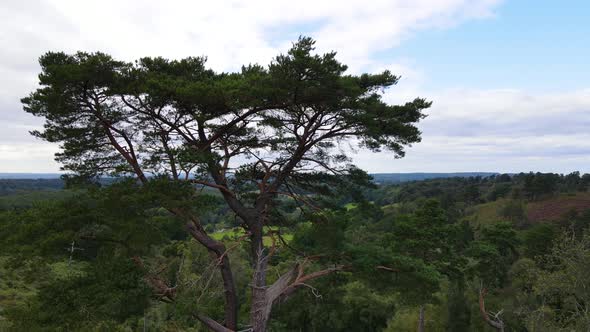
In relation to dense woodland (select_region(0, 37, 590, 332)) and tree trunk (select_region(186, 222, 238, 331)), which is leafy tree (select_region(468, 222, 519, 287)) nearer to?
dense woodland (select_region(0, 37, 590, 332))

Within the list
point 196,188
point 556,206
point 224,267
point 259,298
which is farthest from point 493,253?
point 556,206

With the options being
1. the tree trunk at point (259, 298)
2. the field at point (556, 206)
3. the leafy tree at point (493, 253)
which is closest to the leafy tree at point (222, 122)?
the tree trunk at point (259, 298)

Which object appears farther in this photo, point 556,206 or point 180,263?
point 556,206

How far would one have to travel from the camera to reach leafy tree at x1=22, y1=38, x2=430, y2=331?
26.5 feet

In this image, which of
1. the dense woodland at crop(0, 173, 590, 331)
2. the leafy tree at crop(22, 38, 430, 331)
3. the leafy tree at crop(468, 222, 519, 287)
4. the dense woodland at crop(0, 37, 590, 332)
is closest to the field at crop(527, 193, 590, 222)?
the leafy tree at crop(468, 222, 519, 287)

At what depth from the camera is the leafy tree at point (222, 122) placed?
8062mm

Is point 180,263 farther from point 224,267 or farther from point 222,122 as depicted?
point 222,122

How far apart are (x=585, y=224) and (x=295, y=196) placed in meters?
38.9

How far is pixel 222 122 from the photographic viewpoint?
9789mm

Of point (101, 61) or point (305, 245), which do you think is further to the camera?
point (305, 245)

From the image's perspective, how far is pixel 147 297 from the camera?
773 centimetres

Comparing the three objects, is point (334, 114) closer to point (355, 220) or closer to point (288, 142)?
point (288, 142)

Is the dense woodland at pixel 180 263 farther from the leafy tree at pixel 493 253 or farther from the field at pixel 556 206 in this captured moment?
the field at pixel 556 206

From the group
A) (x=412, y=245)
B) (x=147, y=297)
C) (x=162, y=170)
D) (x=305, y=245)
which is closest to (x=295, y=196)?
(x=305, y=245)
